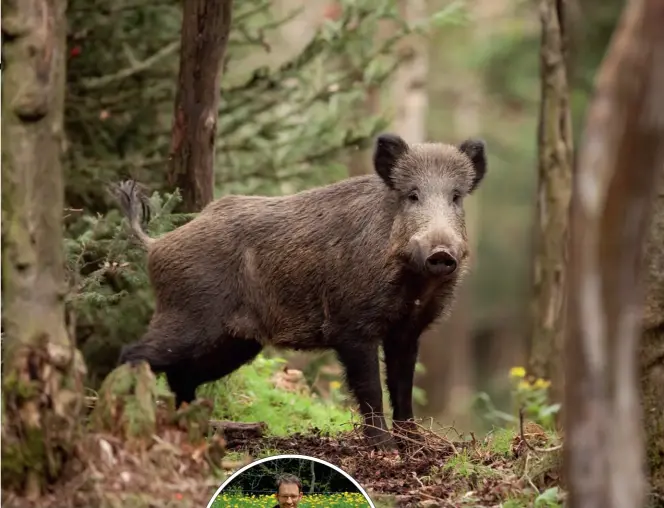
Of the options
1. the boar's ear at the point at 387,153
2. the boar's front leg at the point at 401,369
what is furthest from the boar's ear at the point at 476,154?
the boar's front leg at the point at 401,369

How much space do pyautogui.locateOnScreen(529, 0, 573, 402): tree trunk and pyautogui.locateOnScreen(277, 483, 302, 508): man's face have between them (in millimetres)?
5916

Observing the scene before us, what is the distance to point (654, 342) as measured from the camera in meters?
4.83

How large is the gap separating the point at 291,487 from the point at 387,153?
2.46 meters

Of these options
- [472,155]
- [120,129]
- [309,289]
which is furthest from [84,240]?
[120,129]

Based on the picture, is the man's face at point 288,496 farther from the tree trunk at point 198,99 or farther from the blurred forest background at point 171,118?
the tree trunk at point 198,99

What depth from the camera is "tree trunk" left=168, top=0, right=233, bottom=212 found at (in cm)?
774

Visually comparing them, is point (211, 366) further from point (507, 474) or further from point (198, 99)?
point (507, 474)

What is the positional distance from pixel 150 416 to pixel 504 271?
22.5 m

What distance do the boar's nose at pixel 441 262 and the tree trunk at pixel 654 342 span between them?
131cm

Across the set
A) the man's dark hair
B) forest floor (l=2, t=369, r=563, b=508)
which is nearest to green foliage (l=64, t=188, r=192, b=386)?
forest floor (l=2, t=369, r=563, b=508)

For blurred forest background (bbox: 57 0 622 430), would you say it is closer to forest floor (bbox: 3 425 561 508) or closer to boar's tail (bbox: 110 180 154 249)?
boar's tail (bbox: 110 180 154 249)

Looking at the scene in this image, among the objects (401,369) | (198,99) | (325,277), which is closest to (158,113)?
(198,99)

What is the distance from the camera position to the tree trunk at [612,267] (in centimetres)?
318

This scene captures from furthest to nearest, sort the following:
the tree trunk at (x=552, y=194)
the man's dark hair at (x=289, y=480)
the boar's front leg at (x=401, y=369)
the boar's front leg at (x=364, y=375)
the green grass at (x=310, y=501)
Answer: the tree trunk at (x=552, y=194) < the boar's front leg at (x=401, y=369) < the boar's front leg at (x=364, y=375) < the man's dark hair at (x=289, y=480) < the green grass at (x=310, y=501)
